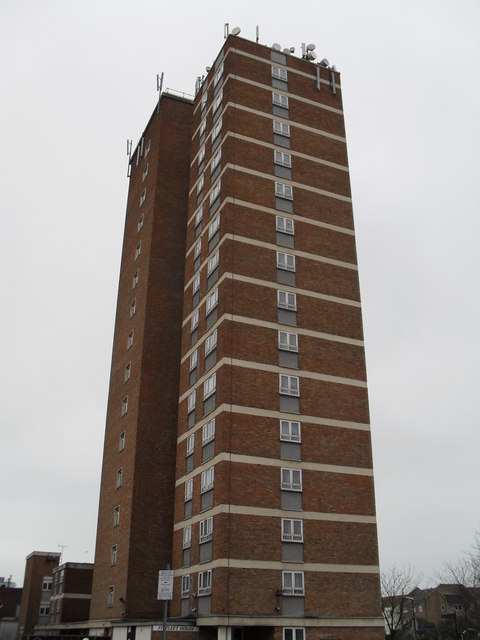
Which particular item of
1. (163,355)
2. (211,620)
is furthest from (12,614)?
(211,620)

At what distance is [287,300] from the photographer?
4172cm

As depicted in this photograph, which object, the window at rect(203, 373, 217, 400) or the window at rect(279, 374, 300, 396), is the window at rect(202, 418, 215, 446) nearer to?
the window at rect(203, 373, 217, 400)

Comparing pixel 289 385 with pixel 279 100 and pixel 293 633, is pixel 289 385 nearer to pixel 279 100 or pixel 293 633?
pixel 293 633

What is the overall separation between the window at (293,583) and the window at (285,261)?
17907 millimetres

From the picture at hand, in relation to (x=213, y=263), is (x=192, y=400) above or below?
below

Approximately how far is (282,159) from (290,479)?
21741 mm

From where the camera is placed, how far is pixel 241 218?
43000 mm

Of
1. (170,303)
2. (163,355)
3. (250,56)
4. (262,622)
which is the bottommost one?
(262,622)

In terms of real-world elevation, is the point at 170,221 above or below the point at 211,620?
above

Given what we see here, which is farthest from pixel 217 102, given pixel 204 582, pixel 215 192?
pixel 204 582

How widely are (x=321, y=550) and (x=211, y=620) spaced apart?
21.9 feet

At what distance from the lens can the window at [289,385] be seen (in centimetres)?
3900

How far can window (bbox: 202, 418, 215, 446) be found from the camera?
126 feet

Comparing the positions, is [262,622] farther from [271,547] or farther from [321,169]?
[321,169]
